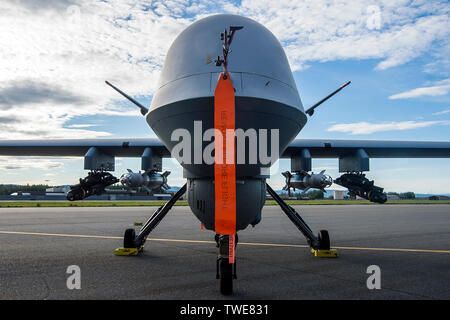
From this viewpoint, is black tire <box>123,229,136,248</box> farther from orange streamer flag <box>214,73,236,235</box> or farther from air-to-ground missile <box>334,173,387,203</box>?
air-to-ground missile <box>334,173,387,203</box>

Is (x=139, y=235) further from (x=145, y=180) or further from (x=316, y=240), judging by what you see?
(x=316, y=240)

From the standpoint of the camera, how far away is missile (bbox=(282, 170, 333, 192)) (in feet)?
25.4

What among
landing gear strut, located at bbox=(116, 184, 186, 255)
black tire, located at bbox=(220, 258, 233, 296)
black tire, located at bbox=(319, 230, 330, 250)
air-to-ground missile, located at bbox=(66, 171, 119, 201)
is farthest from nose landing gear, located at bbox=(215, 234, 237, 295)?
air-to-ground missile, located at bbox=(66, 171, 119, 201)

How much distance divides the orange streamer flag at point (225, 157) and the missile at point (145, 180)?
15.7 ft

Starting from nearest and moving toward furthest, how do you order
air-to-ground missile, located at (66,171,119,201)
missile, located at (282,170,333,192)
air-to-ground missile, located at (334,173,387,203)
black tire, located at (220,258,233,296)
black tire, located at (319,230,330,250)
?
black tire, located at (220,258,233,296) → black tire, located at (319,230,330,250) → missile, located at (282,170,333,192) → air-to-ground missile, located at (334,173,387,203) → air-to-ground missile, located at (66,171,119,201)

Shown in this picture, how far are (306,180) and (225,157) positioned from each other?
16.6 ft

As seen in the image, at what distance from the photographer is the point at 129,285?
4.01 meters

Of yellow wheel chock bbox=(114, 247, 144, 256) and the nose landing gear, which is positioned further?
yellow wheel chock bbox=(114, 247, 144, 256)

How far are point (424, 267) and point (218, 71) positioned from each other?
4820 mm

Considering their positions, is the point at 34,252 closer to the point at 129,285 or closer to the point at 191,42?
the point at 129,285

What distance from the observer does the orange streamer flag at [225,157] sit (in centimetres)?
335

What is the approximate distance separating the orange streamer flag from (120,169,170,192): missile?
188 inches

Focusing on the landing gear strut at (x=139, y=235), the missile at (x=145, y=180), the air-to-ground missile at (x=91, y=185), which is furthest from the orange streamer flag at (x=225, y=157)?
the air-to-ground missile at (x=91, y=185)
